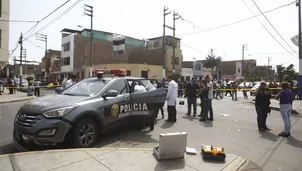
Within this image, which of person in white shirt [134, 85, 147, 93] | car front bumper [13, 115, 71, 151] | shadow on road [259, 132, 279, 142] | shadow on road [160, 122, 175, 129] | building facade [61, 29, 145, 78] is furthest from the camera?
building facade [61, 29, 145, 78]

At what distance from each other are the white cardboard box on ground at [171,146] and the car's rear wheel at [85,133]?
1695mm

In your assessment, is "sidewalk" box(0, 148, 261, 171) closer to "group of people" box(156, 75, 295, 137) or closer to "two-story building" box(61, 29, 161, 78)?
"group of people" box(156, 75, 295, 137)

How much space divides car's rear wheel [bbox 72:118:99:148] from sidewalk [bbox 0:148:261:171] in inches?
11.6


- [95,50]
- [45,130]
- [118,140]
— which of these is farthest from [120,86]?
[95,50]

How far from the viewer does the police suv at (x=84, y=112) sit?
4770mm

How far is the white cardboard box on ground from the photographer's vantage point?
4.49m

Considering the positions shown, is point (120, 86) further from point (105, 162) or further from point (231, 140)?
point (231, 140)

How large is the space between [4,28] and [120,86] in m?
24.9

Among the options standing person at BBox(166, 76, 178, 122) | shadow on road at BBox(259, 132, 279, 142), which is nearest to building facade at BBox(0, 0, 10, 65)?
standing person at BBox(166, 76, 178, 122)

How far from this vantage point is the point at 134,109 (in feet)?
22.1

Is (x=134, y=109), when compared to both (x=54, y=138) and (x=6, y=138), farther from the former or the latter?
(x=6, y=138)

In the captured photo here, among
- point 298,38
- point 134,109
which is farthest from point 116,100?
point 298,38

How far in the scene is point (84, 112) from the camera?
203 inches

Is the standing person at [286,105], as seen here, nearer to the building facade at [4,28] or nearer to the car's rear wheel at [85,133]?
the car's rear wheel at [85,133]
